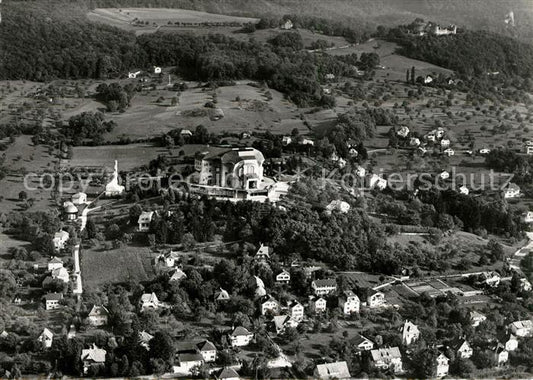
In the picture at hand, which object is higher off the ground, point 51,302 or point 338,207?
point 338,207

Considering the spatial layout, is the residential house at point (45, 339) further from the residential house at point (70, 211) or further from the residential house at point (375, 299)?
the residential house at point (375, 299)

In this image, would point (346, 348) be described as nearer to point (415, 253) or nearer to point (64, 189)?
point (415, 253)

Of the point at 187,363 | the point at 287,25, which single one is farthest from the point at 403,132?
the point at 187,363

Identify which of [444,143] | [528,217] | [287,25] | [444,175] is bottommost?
[528,217]

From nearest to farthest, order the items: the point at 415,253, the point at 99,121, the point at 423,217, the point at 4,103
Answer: the point at 415,253 → the point at 423,217 → the point at 99,121 → the point at 4,103

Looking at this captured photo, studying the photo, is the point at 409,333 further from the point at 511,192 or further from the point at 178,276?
the point at 511,192

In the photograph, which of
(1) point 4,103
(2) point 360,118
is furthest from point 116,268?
(1) point 4,103
